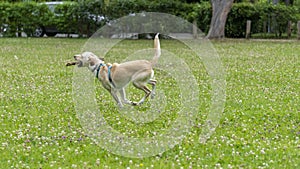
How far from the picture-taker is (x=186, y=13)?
129 ft

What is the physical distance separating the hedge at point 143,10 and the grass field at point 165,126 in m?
22.4

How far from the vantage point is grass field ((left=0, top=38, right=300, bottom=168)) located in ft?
23.3

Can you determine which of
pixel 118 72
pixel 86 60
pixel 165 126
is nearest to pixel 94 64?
pixel 86 60

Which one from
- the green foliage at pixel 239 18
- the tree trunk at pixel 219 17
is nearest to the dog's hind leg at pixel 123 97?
the tree trunk at pixel 219 17

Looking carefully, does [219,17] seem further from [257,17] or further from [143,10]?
[143,10]

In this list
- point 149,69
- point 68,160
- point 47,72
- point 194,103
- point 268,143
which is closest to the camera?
point 68,160

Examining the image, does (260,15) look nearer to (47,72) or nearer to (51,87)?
(47,72)

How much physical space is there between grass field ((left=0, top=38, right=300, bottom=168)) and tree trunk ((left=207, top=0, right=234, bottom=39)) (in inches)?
753

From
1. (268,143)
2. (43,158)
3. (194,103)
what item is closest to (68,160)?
(43,158)

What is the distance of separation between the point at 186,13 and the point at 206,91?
26.6m

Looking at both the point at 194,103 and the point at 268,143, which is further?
the point at 194,103

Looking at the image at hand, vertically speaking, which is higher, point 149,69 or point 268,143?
point 149,69

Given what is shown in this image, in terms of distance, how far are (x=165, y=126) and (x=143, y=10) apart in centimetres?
3035

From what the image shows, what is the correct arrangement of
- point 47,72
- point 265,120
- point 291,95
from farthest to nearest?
point 47,72
point 291,95
point 265,120
